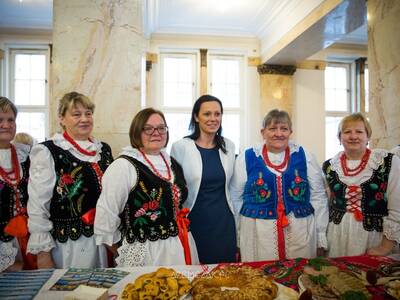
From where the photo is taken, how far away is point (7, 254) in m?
1.79

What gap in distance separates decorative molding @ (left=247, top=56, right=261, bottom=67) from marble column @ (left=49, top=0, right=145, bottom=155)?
193 inches

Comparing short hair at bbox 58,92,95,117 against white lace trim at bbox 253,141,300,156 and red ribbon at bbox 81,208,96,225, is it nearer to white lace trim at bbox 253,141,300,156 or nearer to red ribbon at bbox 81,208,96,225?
red ribbon at bbox 81,208,96,225

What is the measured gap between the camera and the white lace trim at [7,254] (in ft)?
5.76

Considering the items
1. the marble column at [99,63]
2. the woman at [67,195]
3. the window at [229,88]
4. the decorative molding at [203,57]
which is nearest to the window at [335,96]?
the window at [229,88]

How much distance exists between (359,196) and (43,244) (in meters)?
2.01

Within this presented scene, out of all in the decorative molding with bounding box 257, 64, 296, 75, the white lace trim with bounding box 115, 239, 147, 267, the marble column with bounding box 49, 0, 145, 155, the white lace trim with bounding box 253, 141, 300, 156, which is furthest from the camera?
the decorative molding with bounding box 257, 64, 296, 75

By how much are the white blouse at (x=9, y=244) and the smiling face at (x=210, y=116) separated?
1248 millimetres

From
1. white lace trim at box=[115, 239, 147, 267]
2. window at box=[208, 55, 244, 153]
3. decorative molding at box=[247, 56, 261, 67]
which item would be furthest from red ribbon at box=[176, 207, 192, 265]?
decorative molding at box=[247, 56, 261, 67]

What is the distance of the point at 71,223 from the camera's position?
6.07 ft

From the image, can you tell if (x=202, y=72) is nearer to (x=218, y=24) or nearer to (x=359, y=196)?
(x=218, y=24)

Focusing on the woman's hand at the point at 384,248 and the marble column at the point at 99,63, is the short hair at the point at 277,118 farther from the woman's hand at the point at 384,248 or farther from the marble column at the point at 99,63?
the marble column at the point at 99,63

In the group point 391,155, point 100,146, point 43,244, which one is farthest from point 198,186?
point 391,155

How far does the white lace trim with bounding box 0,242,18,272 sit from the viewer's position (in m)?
1.76

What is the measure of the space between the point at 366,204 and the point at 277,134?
2.47ft
